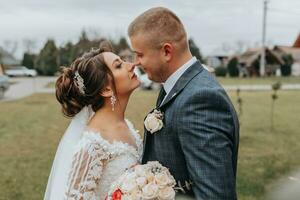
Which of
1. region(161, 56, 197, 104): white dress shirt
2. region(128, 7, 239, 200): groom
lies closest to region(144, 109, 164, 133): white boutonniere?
region(128, 7, 239, 200): groom

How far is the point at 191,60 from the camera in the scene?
223 cm

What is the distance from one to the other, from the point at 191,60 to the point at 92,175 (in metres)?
0.83

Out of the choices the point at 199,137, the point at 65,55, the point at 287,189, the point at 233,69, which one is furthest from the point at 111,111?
the point at 233,69

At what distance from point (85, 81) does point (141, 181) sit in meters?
0.90

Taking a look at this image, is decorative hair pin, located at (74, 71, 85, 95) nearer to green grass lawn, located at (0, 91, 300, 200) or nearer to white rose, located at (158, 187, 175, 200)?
white rose, located at (158, 187, 175, 200)

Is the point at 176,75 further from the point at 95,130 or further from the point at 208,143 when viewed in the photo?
the point at 95,130

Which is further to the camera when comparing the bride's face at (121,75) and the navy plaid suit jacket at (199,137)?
the bride's face at (121,75)

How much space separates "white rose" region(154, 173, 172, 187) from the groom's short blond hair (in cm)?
53

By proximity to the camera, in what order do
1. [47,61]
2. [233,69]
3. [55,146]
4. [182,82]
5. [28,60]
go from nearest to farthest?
[182,82] → [55,146] → [233,69] → [47,61] → [28,60]

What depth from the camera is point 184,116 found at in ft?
6.72

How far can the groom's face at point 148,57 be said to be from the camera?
2156mm

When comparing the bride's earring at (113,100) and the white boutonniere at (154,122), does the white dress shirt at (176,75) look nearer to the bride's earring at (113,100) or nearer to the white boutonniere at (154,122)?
the white boutonniere at (154,122)

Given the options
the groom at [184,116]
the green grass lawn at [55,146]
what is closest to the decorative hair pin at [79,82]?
the groom at [184,116]

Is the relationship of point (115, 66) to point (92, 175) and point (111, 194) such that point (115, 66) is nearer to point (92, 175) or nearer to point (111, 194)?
point (92, 175)
